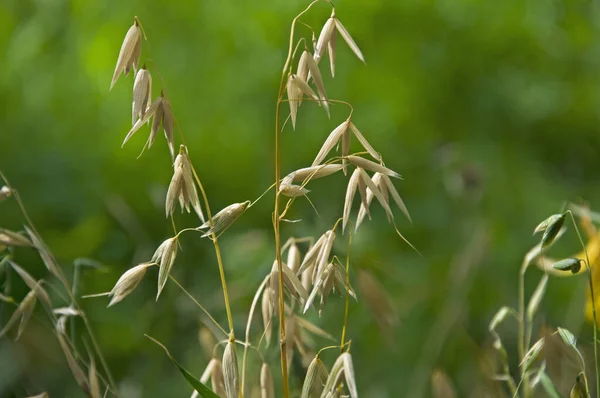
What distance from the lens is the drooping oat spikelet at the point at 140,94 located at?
1.31 feet

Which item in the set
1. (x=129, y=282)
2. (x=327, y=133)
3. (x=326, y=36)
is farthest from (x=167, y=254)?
(x=327, y=133)

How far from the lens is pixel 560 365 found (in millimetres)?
544

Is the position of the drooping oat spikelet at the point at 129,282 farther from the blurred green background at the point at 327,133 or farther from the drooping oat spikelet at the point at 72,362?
the blurred green background at the point at 327,133

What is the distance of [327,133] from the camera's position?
1137 millimetres

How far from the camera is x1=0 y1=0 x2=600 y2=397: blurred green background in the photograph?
106cm

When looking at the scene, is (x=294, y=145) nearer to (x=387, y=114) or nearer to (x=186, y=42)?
(x=387, y=114)

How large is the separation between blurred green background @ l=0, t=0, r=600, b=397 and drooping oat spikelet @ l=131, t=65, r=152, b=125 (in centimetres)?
57

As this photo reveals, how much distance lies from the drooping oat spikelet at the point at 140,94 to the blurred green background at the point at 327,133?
0.57 m

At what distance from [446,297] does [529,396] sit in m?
0.49

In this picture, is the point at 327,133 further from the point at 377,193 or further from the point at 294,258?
the point at 377,193

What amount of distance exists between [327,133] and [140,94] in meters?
0.74

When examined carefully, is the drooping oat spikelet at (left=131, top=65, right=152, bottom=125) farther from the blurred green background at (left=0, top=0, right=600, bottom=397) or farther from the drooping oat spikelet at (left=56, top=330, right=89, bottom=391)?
the blurred green background at (left=0, top=0, right=600, bottom=397)

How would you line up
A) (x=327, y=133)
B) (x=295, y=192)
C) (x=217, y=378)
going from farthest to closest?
1. (x=327, y=133)
2. (x=217, y=378)
3. (x=295, y=192)

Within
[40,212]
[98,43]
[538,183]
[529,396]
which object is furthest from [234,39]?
[529,396]
